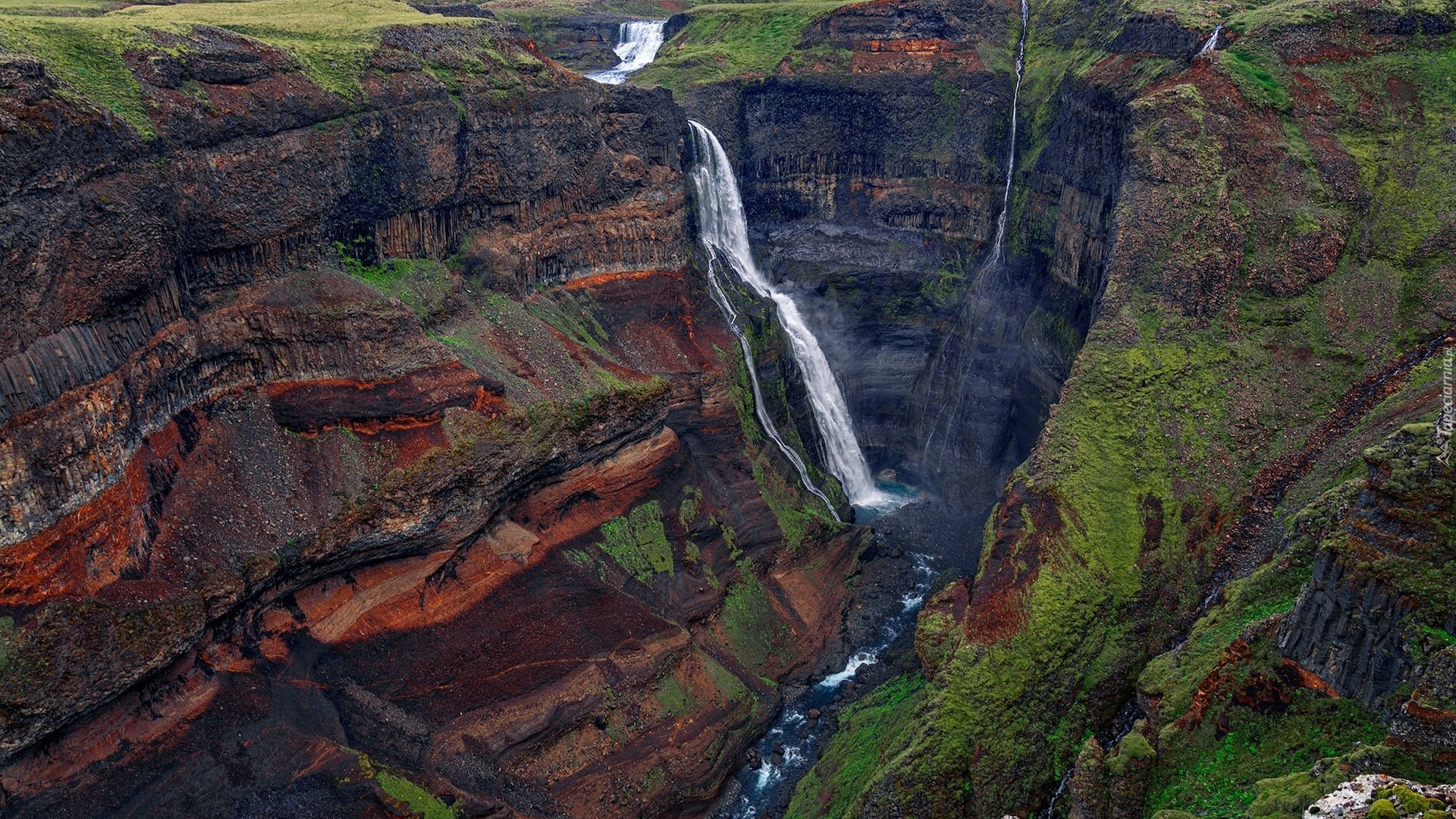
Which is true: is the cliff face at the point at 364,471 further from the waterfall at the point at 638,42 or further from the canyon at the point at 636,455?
the waterfall at the point at 638,42

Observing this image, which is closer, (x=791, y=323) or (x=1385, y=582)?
(x=1385, y=582)

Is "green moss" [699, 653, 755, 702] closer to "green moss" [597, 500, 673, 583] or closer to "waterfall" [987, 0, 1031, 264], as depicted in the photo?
"green moss" [597, 500, 673, 583]

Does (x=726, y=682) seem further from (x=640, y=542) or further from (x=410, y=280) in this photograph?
(x=410, y=280)

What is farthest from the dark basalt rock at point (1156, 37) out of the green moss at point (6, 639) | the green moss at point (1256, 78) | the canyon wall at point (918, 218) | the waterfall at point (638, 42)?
the green moss at point (6, 639)

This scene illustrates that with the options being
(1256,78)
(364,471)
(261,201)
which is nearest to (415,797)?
(364,471)

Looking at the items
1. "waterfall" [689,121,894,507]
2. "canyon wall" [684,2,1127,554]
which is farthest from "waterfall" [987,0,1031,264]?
"waterfall" [689,121,894,507]
